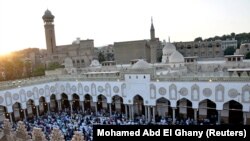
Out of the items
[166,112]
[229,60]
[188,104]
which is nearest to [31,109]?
[166,112]

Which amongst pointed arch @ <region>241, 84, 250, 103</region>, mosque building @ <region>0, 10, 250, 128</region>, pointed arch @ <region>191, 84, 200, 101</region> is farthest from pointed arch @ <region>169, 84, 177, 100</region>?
pointed arch @ <region>241, 84, 250, 103</region>

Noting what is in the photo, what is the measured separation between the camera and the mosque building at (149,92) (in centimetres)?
1867

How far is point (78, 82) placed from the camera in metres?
25.7

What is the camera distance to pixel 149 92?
21.4 metres

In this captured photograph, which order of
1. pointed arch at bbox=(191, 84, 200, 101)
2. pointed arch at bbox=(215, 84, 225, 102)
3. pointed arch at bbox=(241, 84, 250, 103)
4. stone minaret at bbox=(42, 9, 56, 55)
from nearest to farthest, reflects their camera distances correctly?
pointed arch at bbox=(241, 84, 250, 103) < pointed arch at bbox=(215, 84, 225, 102) < pointed arch at bbox=(191, 84, 200, 101) < stone minaret at bbox=(42, 9, 56, 55)

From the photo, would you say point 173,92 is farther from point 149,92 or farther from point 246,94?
point 246,94

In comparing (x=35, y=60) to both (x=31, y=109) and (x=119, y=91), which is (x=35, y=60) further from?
(x=119, y=91)

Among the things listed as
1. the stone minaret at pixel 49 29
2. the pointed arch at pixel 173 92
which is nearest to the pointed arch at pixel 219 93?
the pointed arch at pixel 173 92

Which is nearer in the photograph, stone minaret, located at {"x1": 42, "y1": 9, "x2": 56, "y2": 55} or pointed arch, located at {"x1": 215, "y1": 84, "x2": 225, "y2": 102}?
pointed arch, located at {"x1": 215, "y1": 84, "x2": 225, "y2": 102}

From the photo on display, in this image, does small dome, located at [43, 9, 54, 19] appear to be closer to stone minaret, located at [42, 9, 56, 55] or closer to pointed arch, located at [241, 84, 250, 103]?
stone minaret, located at [42, 9, 56, 55]

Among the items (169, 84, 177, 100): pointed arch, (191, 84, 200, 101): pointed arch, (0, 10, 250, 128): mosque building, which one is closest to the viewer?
(0, 10, 250, 128): mosque building

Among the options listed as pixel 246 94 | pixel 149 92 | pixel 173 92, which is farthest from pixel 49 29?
pixel 246 94

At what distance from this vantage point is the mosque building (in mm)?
18672

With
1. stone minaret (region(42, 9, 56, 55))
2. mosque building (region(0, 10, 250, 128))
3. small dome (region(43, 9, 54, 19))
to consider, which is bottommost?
mosque building (region(0, 10, 250, 128))
